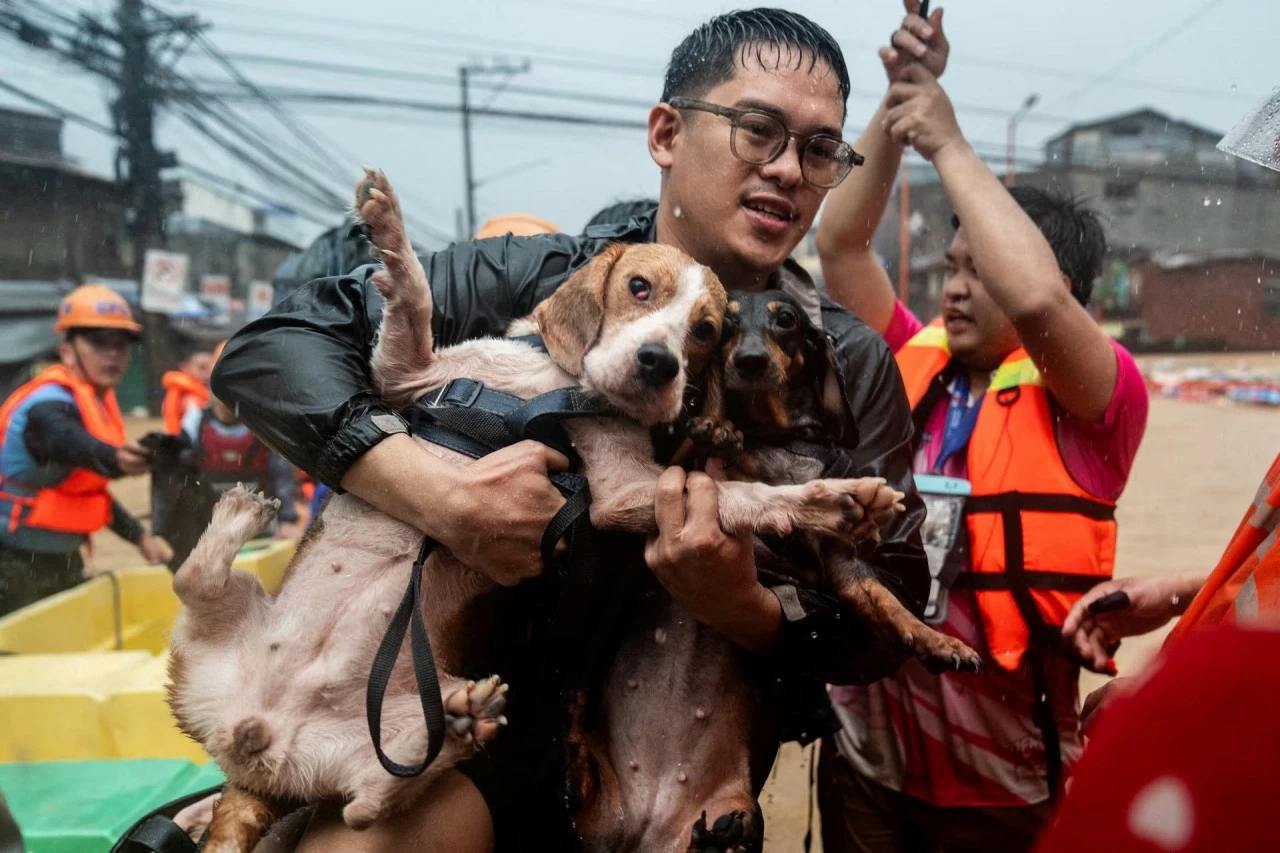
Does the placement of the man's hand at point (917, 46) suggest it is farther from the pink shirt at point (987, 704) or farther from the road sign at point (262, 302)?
the road sign at point (262, 302)

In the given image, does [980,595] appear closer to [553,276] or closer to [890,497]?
[890,497]

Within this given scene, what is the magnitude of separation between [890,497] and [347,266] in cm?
186

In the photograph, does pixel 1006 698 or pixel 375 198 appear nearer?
pixel 375 198

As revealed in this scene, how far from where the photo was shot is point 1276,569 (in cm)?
101

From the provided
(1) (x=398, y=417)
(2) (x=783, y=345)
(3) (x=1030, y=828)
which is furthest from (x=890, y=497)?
(3) (x=1030, y=828)

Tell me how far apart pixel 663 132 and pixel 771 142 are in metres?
0.36

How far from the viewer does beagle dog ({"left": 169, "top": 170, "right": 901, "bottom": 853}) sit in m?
1.83

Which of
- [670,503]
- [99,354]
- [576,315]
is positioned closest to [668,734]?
[670,503]

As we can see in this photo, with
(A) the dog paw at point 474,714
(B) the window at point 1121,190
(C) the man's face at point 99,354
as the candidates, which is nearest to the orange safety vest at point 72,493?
(C) the man's face at point 99,354

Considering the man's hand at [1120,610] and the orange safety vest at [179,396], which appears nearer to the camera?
the man's hand at [1120,610]

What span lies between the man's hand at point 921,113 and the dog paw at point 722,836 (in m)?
1.98

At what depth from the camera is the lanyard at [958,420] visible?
287 cm

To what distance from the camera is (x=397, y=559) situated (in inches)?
78.7

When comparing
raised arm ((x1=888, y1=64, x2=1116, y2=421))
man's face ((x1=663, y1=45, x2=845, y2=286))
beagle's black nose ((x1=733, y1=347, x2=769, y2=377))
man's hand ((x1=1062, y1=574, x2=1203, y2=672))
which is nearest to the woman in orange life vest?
man's face ((x1=663, y1=45, x2=845, y2=286))
